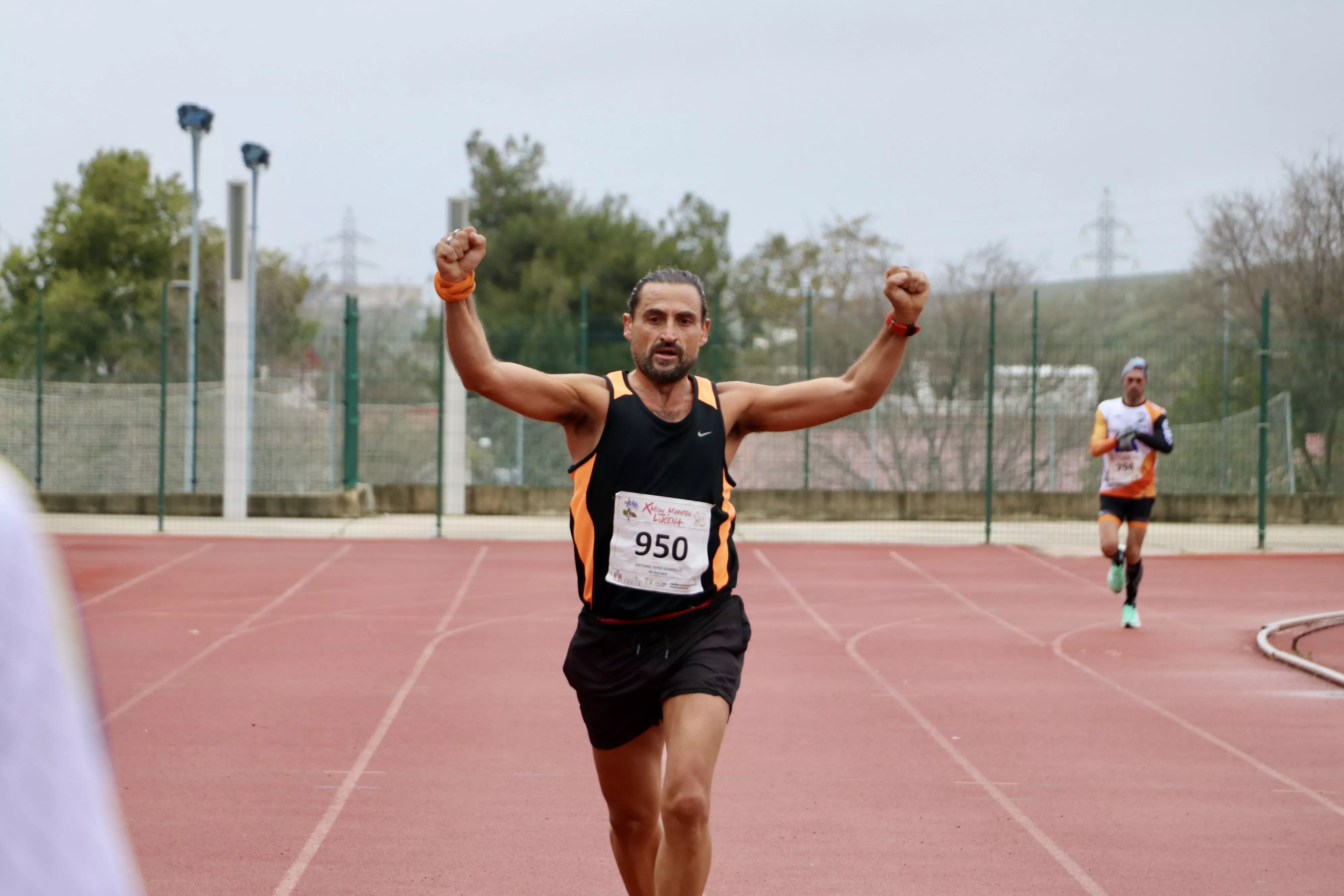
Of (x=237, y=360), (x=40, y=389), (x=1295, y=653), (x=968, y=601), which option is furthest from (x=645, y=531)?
(x=40, y=389)

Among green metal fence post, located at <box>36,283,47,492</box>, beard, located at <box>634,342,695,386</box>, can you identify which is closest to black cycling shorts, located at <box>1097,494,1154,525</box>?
beard, located at <box>634,342,695,386</box>

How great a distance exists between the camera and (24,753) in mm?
720

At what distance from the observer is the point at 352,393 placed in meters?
20.6

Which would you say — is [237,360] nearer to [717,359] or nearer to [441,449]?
[441,449]

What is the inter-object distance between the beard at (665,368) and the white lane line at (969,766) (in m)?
2.43

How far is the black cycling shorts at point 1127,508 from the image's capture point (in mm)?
11609

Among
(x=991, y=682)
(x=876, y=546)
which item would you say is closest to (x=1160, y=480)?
(x=876, y=546)

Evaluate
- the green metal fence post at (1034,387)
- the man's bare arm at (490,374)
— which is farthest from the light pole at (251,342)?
the man's bare arm at (490,374)

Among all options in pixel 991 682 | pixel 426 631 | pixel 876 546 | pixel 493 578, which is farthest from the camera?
pixel 876 546

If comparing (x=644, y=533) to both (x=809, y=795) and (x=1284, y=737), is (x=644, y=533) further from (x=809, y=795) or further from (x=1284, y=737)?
(x=1284, y=737)

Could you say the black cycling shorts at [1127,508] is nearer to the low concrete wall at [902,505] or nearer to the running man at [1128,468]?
the running man at [1128,468]

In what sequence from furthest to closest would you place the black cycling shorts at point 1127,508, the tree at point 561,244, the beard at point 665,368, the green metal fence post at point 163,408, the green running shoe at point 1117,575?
the tree at point 561,244 → the green metal fence post at point 163,408 → the green running shoe at point 1117,575 → the black cycling shorts at point 1127,508 → the beard at point 665,368

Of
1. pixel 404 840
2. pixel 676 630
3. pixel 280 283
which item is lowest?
pixel 404 840

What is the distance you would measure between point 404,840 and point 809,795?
182cm
